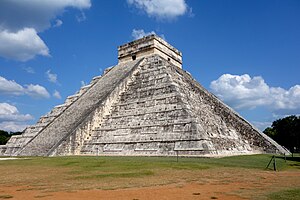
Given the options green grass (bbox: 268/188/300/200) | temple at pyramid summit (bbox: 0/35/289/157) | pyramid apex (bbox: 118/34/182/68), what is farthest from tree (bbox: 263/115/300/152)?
green grass (bbox: 268/188/300/200)

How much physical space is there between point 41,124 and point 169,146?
11600 mm

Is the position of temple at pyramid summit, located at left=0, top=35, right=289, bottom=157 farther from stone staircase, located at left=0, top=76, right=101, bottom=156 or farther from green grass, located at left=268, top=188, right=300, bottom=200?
green grass, located at left=268, top=188, right=300, bottom=200

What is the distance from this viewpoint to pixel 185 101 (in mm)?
15930

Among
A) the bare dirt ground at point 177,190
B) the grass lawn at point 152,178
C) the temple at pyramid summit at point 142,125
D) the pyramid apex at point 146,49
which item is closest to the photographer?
the bare dirt ground at point 177,190

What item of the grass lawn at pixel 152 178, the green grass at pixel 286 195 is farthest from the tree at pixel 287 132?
the green grass at pixel 286 195

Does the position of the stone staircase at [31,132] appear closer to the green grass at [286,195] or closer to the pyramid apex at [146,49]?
the pyramid apex at [146,49]

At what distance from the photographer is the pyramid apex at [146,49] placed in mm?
23788

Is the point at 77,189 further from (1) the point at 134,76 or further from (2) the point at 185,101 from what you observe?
(1) the point at 134,76

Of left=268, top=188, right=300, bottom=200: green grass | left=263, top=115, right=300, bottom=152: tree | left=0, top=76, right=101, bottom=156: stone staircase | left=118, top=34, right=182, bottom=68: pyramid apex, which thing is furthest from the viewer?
left=263, top=115, right=300, bottom=152: tree

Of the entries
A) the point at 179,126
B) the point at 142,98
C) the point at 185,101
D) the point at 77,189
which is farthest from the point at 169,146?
the point at 77,189

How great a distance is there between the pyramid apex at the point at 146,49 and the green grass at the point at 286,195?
18617 mm

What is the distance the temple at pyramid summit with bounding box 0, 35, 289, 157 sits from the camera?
14.3m

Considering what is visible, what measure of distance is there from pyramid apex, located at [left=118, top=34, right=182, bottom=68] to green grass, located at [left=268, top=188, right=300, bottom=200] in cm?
1862

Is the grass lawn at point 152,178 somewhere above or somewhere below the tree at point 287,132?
below
